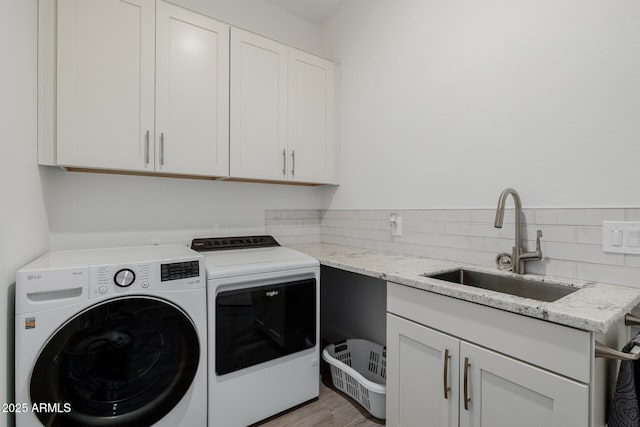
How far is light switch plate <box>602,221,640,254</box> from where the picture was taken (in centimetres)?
110

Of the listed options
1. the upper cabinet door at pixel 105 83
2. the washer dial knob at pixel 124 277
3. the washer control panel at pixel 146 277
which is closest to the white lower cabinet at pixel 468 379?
the washer control panel at pixel 146 277

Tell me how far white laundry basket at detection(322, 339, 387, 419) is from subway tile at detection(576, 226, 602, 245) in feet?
3.72

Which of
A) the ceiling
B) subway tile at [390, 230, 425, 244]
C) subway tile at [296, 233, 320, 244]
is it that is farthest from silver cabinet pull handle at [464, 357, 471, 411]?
the ceiling

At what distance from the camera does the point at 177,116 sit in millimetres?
1774

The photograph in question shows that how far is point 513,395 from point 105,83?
7.35 feet

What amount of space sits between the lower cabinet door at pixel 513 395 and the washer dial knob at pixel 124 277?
52.7 inches

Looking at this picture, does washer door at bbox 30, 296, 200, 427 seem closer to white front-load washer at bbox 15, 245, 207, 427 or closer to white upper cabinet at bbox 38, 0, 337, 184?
white front-load washer at bbox 15, 245, 207, 427

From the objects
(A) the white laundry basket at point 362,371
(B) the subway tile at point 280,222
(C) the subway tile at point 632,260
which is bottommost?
(A) the white laundry basket at point 362,371

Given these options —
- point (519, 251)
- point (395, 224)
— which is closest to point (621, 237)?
point (519, 251)

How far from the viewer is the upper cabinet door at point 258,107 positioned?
1984mm

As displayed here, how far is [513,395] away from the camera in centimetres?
97

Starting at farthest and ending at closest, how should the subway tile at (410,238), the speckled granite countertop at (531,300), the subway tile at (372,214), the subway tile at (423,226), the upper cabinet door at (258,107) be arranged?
the subway tile at (372,214) → the upper cabinet door at (258,107) → the subway tile at (410,238) → the subway tile at (423,226) → the speckled granite countertop at (531,300)

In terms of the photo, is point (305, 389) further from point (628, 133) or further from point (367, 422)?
point (628, 133)

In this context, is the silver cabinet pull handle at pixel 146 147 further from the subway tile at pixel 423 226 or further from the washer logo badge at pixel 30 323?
the subway tile at pixel 423 226
